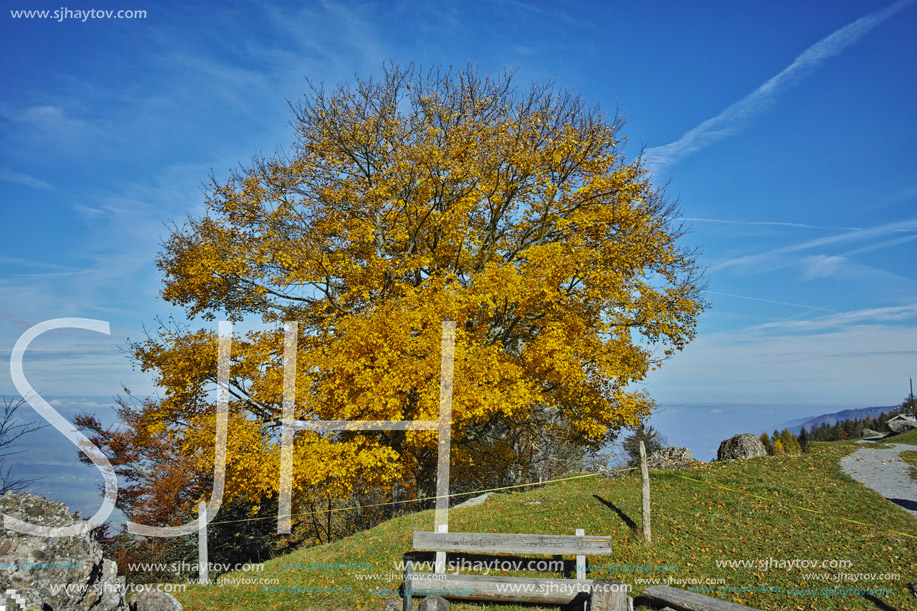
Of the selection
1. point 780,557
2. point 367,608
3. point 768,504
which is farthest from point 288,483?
point 768,504

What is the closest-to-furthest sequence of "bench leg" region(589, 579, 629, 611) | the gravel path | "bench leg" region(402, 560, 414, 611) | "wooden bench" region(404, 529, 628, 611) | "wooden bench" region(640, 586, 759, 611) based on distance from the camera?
1. "bench leg" region(589, 579, 629, 611)
2. "wooden bench" region(640, 586, 759, 611)
3. "bench leg" region(402, 560, 414, 611)
4. "wooden bench" region(404, 529, 628, 611)
5. the gravel path

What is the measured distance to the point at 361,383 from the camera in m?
14.9

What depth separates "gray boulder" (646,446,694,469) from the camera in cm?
1906

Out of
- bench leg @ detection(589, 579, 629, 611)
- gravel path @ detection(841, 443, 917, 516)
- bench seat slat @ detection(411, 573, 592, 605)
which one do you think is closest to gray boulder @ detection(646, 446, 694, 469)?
gravel path @ detection(841, 443, 917, 516)

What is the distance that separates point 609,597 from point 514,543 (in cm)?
244

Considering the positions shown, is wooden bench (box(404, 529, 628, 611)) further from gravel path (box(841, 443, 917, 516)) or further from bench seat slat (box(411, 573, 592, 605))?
gravel path (box(841, 443, 917, 516))

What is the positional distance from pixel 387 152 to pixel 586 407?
11.8 metres

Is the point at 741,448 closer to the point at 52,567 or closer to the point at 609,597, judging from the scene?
the point at 609,597

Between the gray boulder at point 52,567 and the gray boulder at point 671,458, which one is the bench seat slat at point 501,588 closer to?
the gray boulder at point 52,567

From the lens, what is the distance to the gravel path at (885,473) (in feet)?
50.3

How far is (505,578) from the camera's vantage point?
9734mm

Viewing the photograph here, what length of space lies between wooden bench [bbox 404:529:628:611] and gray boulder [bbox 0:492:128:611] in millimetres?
4623

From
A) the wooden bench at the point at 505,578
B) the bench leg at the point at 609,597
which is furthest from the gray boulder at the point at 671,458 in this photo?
the bench leg at the point at 609,597

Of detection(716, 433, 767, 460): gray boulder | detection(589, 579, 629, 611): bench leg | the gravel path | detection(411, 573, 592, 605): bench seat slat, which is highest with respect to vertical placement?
detection(716, 433, 767, 460): gray boulder
